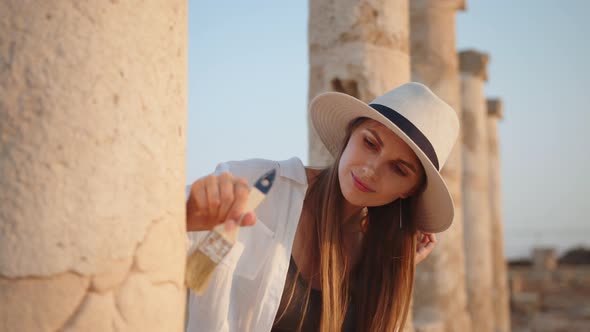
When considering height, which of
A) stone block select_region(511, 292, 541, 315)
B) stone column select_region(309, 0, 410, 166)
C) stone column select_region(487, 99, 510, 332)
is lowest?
stone block select_region(511, 292, 541, 315)

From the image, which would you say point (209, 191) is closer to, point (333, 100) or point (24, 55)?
point (24, 55)

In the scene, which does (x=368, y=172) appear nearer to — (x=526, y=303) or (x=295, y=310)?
(x=295, y=310)

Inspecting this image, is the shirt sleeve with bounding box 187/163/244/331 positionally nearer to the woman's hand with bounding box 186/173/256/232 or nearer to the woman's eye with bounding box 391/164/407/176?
the woman's hand with bounding box 186/173/256/232

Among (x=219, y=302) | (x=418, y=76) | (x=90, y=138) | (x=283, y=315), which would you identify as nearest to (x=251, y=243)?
(x=219, y=302)

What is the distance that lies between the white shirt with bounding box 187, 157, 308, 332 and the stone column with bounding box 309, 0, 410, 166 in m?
2.55

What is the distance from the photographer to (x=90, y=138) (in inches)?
41.0

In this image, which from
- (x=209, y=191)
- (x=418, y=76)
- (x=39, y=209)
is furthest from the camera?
(x=418, y=76)

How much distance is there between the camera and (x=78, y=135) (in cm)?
103

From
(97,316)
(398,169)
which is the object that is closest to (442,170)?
(398,169)

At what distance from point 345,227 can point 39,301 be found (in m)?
1.83

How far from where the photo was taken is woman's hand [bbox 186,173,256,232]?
51.0 inches

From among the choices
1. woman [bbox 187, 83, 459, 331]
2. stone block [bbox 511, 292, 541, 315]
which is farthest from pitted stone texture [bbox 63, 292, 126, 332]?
stone block [bbox 511, 292, 541, 315]

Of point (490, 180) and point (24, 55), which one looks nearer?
point (24, 55)

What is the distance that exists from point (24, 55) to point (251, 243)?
48.0 inches
